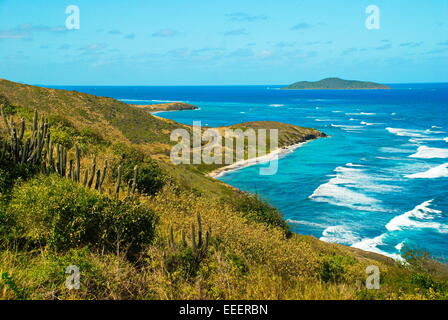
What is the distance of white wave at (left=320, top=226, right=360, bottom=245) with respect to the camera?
3166cm

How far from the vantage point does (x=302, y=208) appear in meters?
40.6

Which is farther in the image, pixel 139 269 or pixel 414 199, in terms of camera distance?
pixel 414 199

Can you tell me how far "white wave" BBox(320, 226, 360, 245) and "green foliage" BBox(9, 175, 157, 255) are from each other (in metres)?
24.5

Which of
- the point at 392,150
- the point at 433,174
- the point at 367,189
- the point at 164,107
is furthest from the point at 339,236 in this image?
the point at 164,107

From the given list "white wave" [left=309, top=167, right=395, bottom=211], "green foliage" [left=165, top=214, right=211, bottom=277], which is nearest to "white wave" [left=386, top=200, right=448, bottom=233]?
"white wave" [left=309, top=167, right=395, bottom=211]

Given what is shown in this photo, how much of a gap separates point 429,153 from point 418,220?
37.0 meters

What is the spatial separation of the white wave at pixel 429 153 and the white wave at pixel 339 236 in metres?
38.6

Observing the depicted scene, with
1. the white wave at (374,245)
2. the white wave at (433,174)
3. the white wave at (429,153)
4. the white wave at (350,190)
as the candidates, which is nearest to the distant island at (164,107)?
the white wave at (429,153)

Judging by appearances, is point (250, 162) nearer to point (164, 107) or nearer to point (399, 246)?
point (399, 246)

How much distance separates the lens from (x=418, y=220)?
3600 cm

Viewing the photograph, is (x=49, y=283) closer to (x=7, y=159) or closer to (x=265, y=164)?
(x=7, y=159)

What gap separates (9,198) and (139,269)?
5168mm

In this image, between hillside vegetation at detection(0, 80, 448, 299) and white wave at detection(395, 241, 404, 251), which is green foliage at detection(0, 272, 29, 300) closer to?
hillside vegetation at detection(0, 80, 448, 299)
